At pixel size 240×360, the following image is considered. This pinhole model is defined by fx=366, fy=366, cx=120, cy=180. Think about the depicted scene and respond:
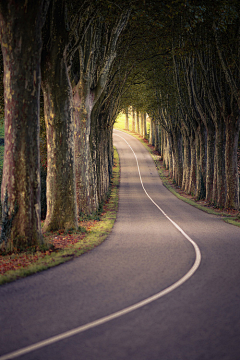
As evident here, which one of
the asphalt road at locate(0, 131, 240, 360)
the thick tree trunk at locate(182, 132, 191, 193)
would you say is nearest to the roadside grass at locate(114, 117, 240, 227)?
the thick tree trunk at locate(182, 132, 191, 193)

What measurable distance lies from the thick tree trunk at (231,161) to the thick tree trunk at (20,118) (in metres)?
14.8

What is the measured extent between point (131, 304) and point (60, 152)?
8.45m

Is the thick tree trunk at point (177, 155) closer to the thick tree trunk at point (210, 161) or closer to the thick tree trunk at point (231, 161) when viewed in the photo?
the thick tree trunk at point (210, 161)

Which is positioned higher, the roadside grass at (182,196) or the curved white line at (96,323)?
the curved white line at (96,323)

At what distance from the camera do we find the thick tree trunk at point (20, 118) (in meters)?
9.75

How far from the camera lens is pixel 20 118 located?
9.88 metres

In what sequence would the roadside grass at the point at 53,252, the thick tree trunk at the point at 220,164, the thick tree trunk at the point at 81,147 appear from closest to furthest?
the roadside grass at the point at 53,252
the thick tree trunk at the point at 81,147
the thick tree trunk at the point at 220,164

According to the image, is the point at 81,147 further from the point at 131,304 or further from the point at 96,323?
the point at 96,323

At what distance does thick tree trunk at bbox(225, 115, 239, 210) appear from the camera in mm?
22000

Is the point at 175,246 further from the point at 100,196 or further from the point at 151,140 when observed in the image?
the point at 151,140

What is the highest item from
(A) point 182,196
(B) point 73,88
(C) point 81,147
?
(B) point 73,88

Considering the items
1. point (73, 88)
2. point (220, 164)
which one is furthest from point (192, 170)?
point (73, 88)

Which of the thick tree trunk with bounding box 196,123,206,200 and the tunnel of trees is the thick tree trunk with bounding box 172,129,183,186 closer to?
the thick tree trunk with bounding box 196,123,206,200

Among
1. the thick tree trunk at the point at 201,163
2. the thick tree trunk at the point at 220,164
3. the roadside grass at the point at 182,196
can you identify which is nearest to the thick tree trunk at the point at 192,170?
the roadside grass at the point at 182,196
